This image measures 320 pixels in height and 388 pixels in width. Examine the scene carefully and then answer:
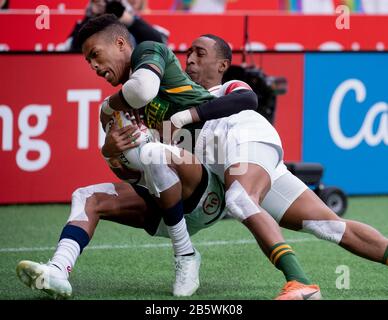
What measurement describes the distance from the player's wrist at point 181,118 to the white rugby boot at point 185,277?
699 mm

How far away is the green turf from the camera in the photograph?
5.41 metres

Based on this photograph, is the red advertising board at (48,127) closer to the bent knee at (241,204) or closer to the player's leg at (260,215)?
the player's leg at (260,215)

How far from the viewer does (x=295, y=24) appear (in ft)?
37.1

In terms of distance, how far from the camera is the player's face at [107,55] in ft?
17.1

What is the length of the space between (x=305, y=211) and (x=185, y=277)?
2.30 ft

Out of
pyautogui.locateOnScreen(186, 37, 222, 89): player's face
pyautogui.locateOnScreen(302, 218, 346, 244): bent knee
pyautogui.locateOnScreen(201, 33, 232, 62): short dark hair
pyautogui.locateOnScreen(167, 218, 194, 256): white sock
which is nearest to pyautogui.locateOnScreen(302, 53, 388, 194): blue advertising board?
pyautogui.locateOnScreen(201, 33, 232, 62): short dark hair

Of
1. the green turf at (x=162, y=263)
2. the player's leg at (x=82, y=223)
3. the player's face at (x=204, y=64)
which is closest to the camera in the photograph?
the player's leg at (x=82, y=223)

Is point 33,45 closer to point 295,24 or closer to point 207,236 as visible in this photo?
point 295,24

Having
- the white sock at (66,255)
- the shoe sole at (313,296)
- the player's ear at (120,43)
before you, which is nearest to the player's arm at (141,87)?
the player's ear at (120,43)

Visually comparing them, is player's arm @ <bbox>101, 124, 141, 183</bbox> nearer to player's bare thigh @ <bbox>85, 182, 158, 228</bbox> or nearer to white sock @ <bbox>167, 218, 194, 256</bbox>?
player's bare thigh @ <bbox>85, 182, 158, 228</bbox>

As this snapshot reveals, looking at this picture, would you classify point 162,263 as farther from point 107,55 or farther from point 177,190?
point 107,55

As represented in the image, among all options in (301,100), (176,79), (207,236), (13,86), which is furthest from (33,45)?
(176,79)

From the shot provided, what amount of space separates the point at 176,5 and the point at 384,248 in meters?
8.10

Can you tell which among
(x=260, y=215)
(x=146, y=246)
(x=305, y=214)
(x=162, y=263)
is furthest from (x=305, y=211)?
(x=146, y=246)
